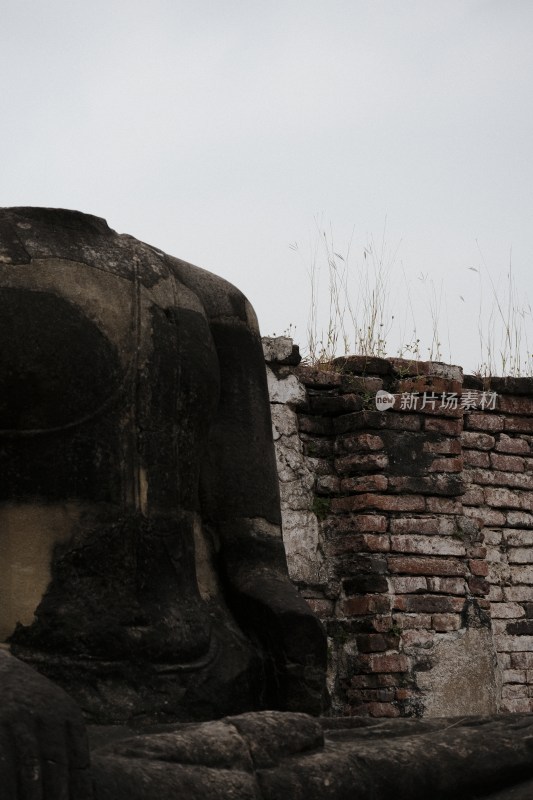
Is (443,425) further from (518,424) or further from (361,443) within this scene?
(518,424)

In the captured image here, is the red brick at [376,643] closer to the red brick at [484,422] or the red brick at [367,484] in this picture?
the red brick at [367,484]

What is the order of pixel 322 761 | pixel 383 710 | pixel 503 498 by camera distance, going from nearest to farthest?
pixel 322 761
pixel 383 710
pixel 503 498

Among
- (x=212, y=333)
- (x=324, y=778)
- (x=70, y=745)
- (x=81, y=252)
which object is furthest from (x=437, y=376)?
(x=70, y=745)

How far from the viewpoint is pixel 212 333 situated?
2.96 meters

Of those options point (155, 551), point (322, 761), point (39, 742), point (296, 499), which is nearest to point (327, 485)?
point (296, 499)

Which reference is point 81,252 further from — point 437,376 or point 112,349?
point 437,376

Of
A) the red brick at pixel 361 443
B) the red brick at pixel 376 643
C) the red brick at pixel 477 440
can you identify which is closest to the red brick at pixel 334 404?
the red brick at pixel 361 443

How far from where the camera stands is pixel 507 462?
641 cm

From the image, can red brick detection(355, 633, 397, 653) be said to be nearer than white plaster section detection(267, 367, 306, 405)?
Yes

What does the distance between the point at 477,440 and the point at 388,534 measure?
916 millimetres

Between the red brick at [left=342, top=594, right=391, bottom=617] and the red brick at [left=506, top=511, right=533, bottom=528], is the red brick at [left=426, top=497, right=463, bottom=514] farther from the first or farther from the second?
the red brick at [left=506, top=511, right=533, bottom=528]

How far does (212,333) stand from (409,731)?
1104mm

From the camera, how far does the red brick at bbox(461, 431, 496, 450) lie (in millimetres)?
6246

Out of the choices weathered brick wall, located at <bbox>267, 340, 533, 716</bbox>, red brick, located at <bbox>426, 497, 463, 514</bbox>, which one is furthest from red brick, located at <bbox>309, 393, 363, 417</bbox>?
red brick, located at <bbox>426, 497, 463, 514</bbox>
